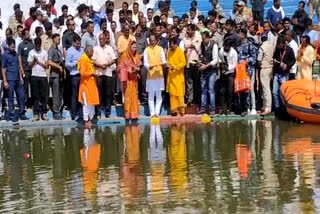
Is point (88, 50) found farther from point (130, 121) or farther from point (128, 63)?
point (130, 121)

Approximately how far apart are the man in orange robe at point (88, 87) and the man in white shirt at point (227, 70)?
121 inches

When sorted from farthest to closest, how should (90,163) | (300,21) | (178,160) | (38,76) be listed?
(300,21) < (38,76) < (90,163) < (178,160)

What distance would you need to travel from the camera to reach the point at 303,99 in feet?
60.8

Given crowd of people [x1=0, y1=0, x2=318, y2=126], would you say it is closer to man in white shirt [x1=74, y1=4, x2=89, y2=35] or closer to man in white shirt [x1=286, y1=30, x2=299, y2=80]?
man in white shirt [x1=286, y1=30, x2=299, y2=80]

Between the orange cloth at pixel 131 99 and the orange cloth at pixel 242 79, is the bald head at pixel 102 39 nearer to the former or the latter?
the orange cloth at pixel 131 99

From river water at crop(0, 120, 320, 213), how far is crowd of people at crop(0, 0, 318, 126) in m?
1.33

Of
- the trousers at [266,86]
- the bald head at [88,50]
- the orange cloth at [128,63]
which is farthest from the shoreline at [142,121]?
the bald head at [88,50]

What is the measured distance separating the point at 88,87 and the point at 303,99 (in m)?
4.92

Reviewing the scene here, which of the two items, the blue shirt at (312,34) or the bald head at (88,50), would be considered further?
the blue shirt at (312,34)

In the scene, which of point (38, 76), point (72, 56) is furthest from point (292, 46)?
point (38, 76)

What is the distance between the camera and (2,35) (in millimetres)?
21125

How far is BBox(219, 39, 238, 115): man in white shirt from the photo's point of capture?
64.8 ft

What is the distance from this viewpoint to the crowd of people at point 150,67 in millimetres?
19422

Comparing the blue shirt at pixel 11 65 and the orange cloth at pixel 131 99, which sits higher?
the blue shirt at pixel 11 65
